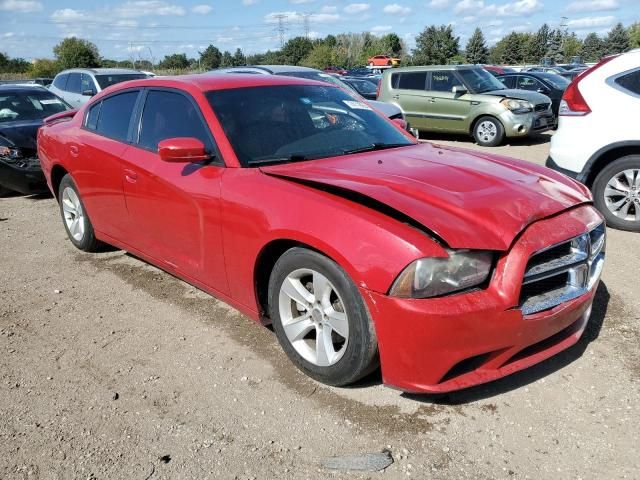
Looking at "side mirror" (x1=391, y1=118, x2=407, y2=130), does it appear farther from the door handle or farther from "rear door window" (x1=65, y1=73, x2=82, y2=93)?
"rear door window" (x1=65, y1=73, x2=82, y2=93)

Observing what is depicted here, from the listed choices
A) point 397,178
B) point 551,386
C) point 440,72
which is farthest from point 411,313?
point 440,72

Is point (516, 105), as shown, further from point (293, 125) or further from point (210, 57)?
point (210, 57)

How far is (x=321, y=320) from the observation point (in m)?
2.92

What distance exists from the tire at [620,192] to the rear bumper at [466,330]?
3419mm

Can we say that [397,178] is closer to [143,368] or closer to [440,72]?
[143,368]

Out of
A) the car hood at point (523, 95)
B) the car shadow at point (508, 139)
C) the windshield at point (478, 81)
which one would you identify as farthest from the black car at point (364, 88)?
the car hood at point (523, 95)

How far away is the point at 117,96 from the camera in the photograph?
4.61 meters

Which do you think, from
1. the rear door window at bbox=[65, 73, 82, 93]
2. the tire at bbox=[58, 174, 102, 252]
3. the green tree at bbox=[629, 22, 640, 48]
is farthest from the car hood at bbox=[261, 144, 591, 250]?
the green tree at bbox=[629, 22, 640, 48]

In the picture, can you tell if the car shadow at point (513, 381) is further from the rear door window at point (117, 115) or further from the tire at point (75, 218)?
the tire at point (75, 218)

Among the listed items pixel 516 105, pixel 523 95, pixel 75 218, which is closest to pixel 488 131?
pixel 516 105

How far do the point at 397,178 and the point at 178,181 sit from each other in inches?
57.2

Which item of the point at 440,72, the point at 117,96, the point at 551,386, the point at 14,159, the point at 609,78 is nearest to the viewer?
the point at 551,386

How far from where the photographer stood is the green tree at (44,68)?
184ft

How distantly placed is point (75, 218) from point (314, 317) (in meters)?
3.43
